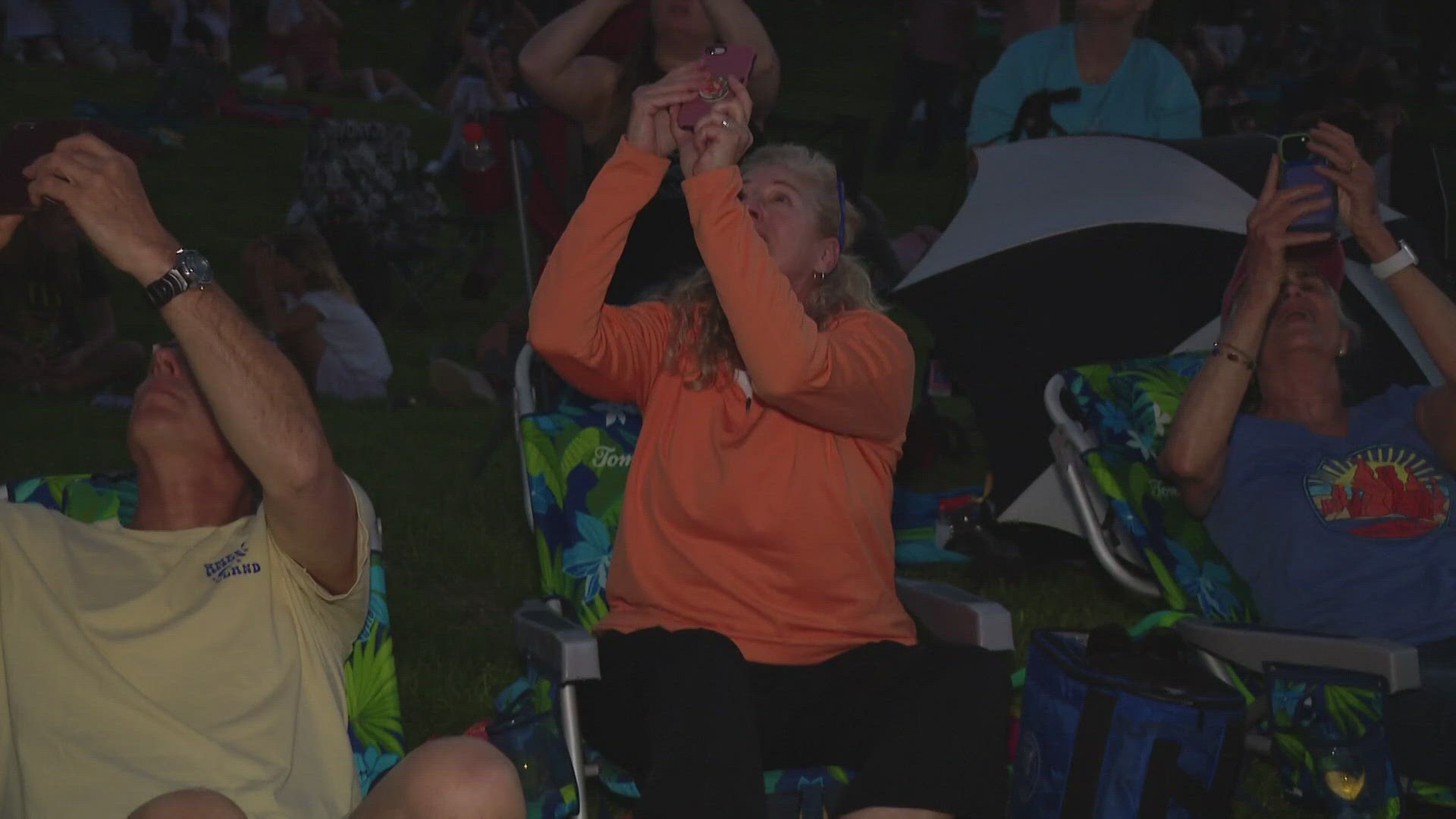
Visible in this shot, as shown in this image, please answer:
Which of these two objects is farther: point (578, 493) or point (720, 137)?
point (578, 493)

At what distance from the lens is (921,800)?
2879 mm

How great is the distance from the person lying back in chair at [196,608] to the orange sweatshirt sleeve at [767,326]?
78cm

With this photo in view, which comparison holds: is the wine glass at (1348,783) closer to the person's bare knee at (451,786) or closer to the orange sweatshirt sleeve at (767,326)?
the orange sweatshirt sleeve at (767,326)

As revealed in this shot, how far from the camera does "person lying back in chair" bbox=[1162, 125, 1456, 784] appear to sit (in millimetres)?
4055

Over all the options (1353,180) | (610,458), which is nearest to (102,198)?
(610,458)

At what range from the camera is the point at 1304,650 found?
→ 3.55 m

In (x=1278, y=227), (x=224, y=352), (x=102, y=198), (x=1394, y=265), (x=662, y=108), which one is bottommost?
(x=1394, y=265)

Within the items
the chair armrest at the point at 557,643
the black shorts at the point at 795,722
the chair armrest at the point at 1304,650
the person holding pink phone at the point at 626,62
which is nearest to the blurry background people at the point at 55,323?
the person holding pink phone at the point at 626,62

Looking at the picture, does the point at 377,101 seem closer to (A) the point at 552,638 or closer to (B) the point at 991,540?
(B) the point at 991,540

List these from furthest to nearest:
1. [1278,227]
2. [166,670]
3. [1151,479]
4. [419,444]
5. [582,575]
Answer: [419,444] < [1151,479] < [1278,227] < [582,575] < [166,670]

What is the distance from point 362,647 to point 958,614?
1.18 meters

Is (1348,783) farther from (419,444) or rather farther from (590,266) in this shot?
(419,444)

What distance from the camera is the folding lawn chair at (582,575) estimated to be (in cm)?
311

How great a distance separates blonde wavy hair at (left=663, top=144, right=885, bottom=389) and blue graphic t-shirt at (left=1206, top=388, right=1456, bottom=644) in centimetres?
123
